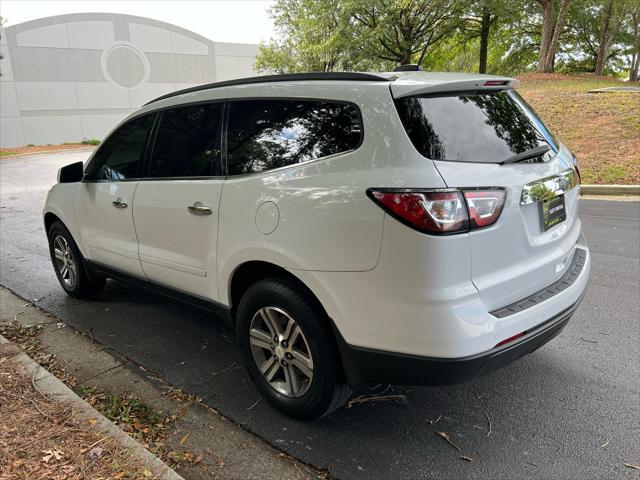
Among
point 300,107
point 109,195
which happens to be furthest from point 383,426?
point 109,195

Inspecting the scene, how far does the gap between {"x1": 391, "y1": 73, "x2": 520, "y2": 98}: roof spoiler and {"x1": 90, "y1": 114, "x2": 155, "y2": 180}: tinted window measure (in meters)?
2.10

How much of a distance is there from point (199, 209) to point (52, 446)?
4.81 ft

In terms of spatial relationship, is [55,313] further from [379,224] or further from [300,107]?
[379,224]

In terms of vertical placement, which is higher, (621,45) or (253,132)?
(621,45)

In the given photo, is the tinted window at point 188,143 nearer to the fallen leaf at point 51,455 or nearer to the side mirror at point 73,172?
the side mirror at point 73,172

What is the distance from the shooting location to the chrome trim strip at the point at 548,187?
240 centimetres

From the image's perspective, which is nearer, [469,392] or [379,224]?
[379,224]

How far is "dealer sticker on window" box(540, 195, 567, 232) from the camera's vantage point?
2.52 m

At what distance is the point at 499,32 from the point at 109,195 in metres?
37.5

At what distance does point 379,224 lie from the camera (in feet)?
7.14

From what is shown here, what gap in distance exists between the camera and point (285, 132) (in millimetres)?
2746

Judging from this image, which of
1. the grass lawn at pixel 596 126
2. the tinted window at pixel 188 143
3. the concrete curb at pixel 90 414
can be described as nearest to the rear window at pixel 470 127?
the tinted window at pixel 188 143

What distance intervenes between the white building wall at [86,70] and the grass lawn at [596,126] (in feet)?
93.9

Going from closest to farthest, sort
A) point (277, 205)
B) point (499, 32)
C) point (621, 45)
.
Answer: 1. point (277, 205)
2. point (499, 32)
3. point (621, 45)
